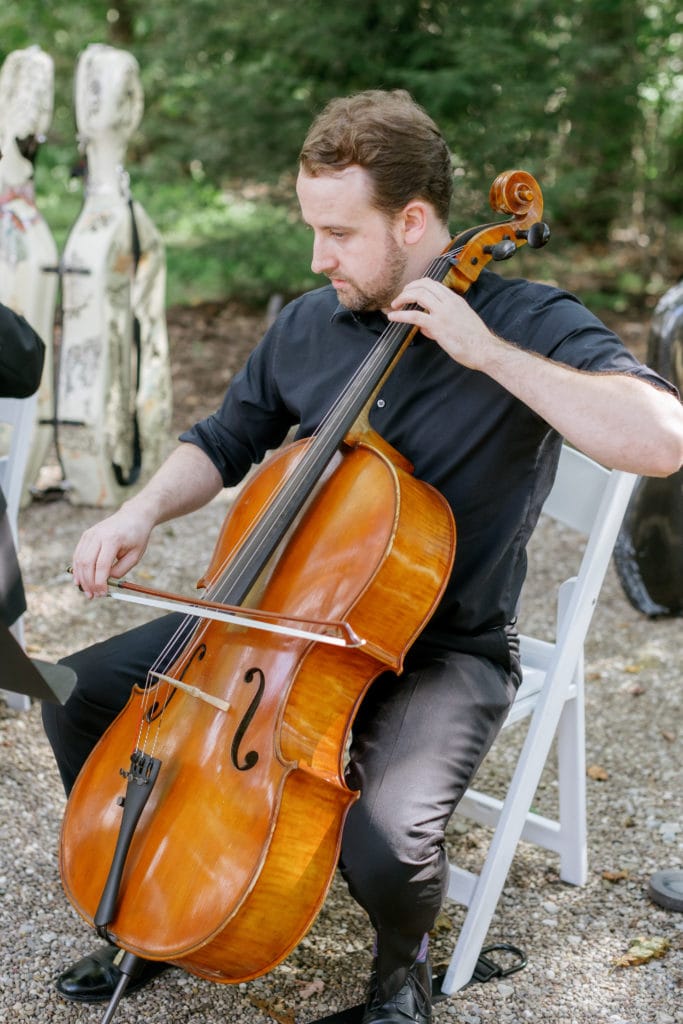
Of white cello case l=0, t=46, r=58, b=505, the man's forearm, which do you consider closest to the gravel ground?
the man's forearm

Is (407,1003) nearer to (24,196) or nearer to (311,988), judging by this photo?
(311,988)

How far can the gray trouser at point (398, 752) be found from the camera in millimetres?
1768

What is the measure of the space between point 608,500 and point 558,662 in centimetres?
33

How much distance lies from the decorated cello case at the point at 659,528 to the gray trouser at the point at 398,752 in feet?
6.42

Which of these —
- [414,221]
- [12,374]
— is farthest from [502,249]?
[12,374]

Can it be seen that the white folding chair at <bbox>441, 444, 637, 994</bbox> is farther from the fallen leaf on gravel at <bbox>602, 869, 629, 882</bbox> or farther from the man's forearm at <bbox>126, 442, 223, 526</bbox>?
the man's forearm at <bbox>126, 442, 223, 526</bbox>

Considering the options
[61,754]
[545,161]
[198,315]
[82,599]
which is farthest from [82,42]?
[61,754]

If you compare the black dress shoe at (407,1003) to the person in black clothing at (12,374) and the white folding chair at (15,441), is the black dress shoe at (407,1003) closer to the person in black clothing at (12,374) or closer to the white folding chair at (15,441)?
the person in black clothing at (12,374)

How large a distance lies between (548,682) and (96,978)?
39.9 inches

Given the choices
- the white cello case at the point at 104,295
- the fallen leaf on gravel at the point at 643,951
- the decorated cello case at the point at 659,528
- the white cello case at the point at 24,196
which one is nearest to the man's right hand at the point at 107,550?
the fallen leaf on gravel at the point at 643,951

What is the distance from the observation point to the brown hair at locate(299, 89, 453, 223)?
6.48 ft

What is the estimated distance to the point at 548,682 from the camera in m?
2.21

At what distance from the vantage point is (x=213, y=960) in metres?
1.66

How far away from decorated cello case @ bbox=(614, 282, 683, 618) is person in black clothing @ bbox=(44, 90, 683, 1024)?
6.10 ft
